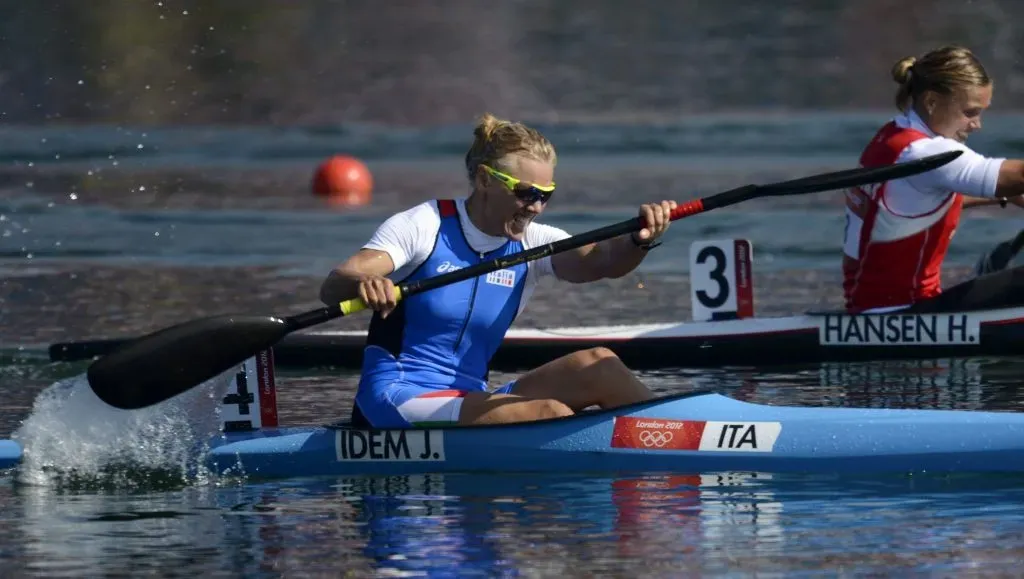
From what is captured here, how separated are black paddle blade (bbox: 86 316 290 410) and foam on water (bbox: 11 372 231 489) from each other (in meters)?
0.14

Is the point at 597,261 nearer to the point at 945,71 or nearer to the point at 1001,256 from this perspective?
the point at 945,71

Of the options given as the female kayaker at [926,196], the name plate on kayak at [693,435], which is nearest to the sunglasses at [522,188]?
the name plate on kayak at [693,435]

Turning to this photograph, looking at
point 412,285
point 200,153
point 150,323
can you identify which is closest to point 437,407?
point 412,285

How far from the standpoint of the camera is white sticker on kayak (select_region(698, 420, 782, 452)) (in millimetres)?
7562

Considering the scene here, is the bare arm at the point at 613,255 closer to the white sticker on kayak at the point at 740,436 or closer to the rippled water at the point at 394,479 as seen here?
the white sticker on kayak at the point at 740,436

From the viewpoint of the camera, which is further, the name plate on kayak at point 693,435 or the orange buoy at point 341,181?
the orange buoy at point 341,181

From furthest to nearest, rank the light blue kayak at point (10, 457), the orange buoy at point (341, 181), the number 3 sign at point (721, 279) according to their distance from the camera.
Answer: the orange buoy at point (341, 181) < the number 3 sign at point (721, 279) < the light blue kayak at point (10, 457)

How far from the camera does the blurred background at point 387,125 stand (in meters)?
15.3

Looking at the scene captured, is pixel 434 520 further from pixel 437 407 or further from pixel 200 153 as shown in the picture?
pixel 200 153

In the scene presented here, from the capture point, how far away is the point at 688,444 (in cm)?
764

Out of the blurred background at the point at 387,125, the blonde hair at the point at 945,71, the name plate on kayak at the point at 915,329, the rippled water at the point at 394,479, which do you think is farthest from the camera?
the blurred background at the point at 387,125

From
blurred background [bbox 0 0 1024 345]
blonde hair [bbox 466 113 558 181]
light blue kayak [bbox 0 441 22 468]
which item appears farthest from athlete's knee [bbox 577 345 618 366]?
blurred background [bbox 0 0 1024 345]

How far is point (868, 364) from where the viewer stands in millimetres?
10812

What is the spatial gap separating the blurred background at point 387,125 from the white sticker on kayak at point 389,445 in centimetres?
518
